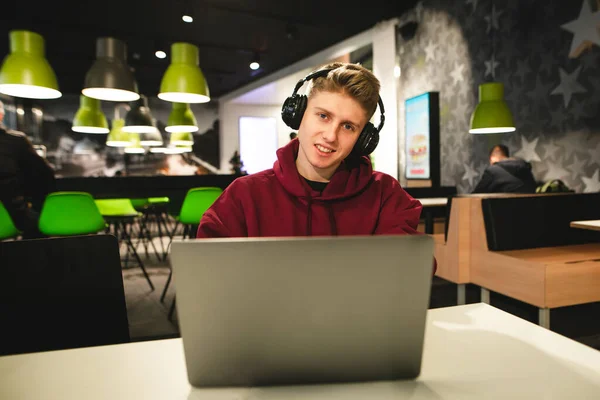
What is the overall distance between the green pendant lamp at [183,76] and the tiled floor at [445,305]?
164 cm

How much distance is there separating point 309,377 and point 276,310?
0.14 m

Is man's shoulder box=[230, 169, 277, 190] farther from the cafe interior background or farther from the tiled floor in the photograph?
the cafe interior background

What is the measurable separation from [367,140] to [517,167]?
10.4ft

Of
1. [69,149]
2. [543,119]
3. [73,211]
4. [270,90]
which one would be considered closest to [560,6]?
[543,119]

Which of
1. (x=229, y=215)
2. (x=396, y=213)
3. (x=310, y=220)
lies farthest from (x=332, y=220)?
(x=229, y=215)

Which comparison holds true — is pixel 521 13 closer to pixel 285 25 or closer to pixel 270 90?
pixel 285 25

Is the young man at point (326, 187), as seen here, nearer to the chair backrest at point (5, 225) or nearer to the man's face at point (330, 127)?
the man's face at point (330, 127)

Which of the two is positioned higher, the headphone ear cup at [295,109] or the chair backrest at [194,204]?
the headphone ear cup at [295,109]

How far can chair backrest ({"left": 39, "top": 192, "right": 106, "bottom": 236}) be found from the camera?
2816 millimetres

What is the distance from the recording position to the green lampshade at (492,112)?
3.69m

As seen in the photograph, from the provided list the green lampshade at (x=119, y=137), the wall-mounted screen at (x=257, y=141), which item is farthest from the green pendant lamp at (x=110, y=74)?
the wall-mounted screen at (x=257, y=141)

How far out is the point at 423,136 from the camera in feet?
17.2

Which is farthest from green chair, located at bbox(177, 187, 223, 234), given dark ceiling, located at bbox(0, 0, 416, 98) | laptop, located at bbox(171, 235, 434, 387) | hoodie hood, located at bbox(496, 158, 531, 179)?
dark ceiling, located at bbox(0, 0, 416, 98)

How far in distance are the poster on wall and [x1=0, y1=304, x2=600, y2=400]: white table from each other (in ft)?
15.0
